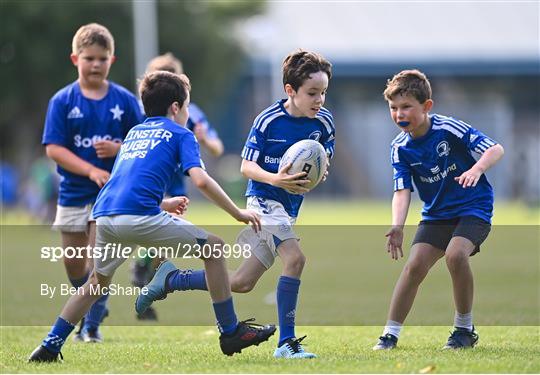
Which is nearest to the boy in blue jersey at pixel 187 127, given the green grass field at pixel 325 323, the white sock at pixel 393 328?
the green grass field at pixel 325 323

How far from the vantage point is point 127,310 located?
36.6 feet

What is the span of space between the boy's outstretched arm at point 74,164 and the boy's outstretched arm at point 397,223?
2.22 meters

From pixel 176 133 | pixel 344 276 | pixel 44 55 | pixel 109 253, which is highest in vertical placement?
pixel 44 55

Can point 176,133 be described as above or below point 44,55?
below

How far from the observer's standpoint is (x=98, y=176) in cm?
852

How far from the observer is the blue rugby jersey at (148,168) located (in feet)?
22.4

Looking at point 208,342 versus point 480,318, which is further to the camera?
point 480,318

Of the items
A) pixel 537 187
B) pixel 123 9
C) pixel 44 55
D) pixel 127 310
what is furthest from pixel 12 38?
pixel 127 310

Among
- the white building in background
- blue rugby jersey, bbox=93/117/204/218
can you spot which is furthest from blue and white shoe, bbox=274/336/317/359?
the white building in background

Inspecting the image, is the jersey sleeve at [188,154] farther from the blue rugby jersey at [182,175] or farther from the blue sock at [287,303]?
the blue rugby jersey at [182,175]

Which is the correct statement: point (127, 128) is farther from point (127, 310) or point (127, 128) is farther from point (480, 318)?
point (480, 318)

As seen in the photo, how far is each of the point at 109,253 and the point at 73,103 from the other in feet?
7.07

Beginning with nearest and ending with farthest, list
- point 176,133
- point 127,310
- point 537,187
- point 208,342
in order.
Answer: point 176,133
point 208,342
point 127,310
point 537,187

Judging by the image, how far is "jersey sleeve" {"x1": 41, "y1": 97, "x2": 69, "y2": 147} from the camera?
28.7 feet
